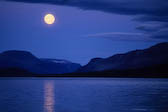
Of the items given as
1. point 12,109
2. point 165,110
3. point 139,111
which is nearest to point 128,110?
point 139,111

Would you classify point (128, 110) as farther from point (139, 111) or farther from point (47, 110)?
point (47, 110)

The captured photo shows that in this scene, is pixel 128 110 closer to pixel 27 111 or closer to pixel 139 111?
pixel 139 111

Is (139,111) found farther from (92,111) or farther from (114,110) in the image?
(92,111)

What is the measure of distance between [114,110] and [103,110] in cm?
127

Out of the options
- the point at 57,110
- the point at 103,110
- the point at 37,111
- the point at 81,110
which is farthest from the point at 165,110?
the point at 37,111

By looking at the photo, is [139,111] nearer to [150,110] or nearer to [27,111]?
[150,110]

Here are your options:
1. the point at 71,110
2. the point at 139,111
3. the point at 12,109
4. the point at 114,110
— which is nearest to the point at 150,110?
the point at 139,111

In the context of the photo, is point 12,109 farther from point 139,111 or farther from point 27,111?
point 139,111

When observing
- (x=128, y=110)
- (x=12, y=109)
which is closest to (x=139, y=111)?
(x=128, y=110)

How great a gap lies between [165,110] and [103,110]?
22.8 feet

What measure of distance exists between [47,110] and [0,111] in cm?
530

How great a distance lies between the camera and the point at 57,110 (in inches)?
1420

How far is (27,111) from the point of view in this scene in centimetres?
3534

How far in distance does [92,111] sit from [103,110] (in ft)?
4.73
